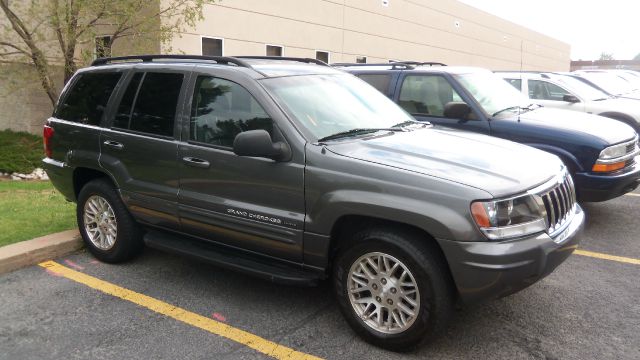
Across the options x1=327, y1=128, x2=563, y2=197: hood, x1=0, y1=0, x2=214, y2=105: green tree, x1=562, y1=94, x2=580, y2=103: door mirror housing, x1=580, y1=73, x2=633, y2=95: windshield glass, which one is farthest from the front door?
x1=580, y1=73, x2=633, y2=95: windshield glass

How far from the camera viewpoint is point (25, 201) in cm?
723

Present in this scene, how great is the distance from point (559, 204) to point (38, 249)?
176 inches

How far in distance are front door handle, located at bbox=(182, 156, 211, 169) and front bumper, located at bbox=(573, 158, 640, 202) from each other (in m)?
3.99

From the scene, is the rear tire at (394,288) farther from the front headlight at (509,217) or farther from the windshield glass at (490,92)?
the windshield glass at (490,92)

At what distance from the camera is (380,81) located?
7.22 meters

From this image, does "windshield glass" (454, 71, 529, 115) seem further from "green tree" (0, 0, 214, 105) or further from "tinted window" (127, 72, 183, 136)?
"green tree" (0, 0, 214, 105)

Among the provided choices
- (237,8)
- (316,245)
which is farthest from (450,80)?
(237,8)

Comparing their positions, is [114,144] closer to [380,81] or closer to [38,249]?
[38,249]

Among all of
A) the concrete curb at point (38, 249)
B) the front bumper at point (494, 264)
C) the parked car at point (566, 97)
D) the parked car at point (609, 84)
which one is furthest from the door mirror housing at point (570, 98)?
the concrete curb at point (38, 249)

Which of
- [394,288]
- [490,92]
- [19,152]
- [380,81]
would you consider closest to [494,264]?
[394,288]

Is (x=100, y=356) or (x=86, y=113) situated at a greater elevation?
(x=86, y=113)

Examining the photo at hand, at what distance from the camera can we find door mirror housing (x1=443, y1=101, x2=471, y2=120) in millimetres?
6311

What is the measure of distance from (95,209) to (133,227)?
507mm

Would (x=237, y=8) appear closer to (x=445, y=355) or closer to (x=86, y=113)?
(x=86, y=113)
